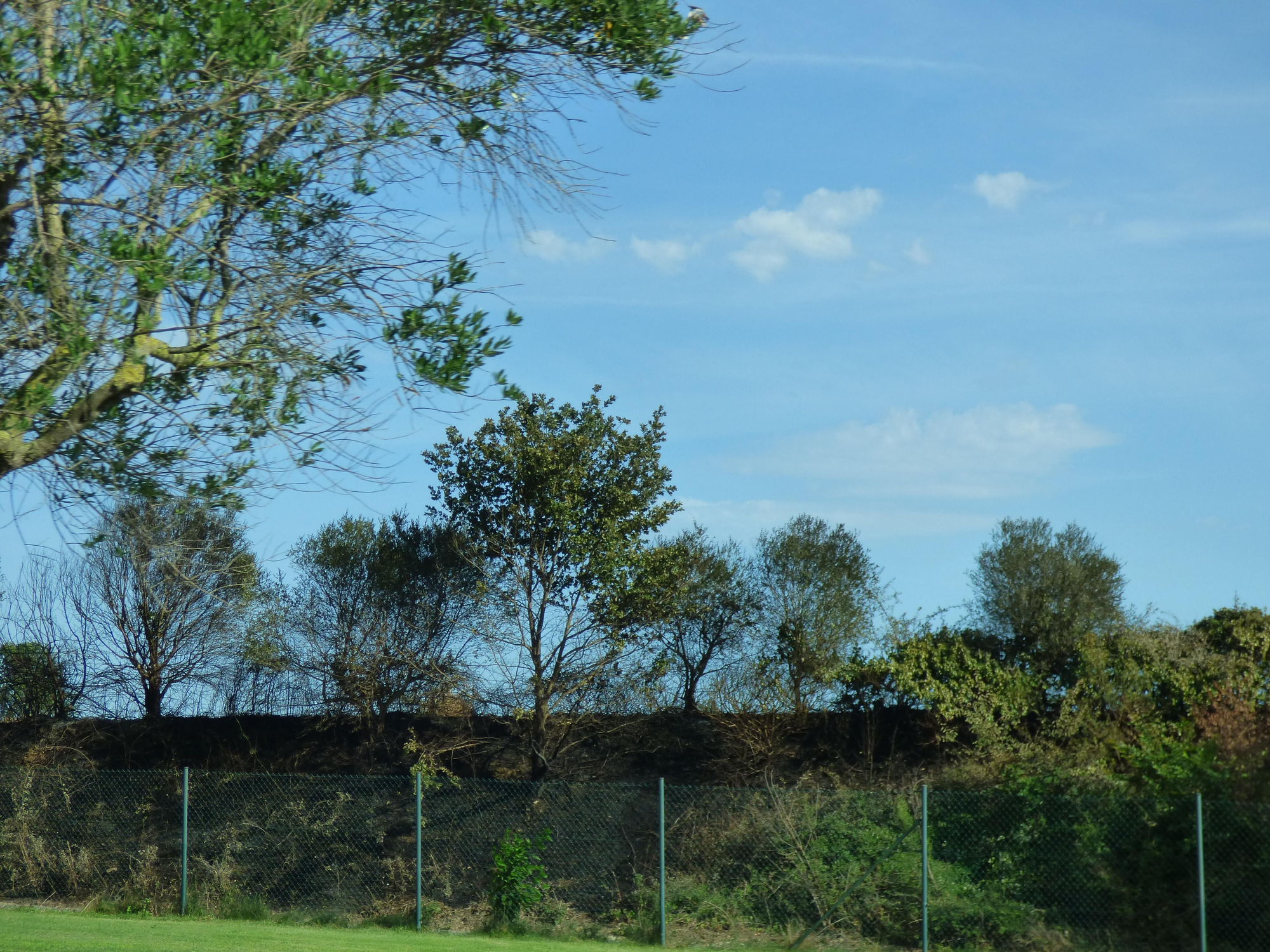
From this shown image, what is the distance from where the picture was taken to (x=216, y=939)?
39.6ft

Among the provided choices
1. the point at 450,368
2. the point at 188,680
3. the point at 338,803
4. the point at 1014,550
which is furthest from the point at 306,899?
the point at 1014,550

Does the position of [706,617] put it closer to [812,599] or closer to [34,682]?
[812,599]

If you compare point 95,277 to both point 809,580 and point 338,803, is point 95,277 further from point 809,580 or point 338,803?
point 809,580

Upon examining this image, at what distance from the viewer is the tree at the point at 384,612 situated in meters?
20.0

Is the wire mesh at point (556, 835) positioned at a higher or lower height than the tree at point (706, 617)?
lower

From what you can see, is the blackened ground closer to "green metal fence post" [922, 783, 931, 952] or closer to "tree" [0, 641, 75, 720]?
"tree" [0, 641, 75, 720]

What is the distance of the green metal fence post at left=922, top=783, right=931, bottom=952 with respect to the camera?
39.9 feet

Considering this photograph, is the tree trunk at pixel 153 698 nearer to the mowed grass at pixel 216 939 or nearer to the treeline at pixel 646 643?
the treeline at pixel 646 643

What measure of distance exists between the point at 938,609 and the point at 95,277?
13.4 metres

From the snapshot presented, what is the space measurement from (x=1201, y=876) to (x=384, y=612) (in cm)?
1340

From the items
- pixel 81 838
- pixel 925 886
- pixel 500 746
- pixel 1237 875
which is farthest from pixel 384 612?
pixel 1237 875

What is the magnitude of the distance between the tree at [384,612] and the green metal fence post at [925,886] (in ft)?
29.8

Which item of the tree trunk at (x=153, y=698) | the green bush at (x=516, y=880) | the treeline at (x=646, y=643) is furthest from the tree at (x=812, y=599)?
the tree trunk at (x=153, y=698)

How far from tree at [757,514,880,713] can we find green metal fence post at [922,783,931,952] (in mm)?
6213
